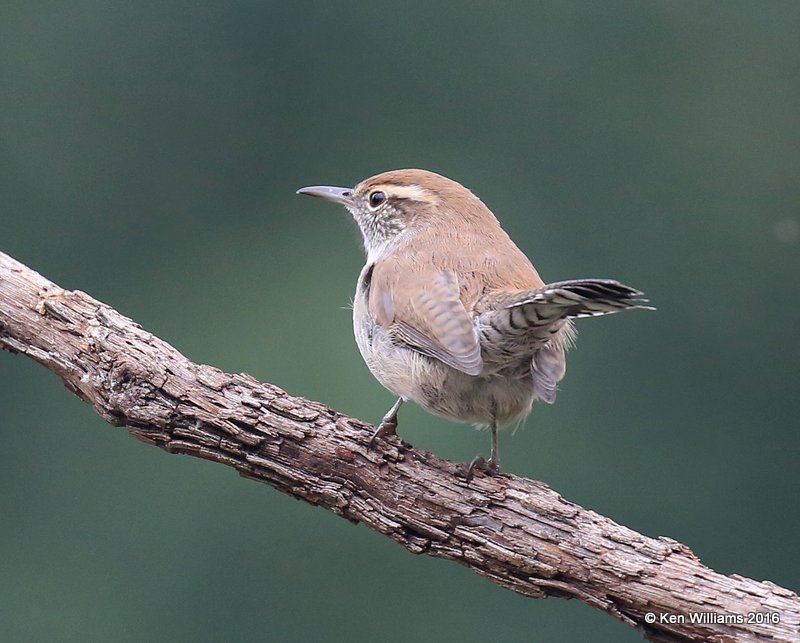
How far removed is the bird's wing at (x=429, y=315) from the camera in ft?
12.1

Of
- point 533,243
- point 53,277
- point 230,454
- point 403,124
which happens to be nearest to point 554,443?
point 533,243

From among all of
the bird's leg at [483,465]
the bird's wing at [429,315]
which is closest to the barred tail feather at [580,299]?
the bird's wing at [429,315]

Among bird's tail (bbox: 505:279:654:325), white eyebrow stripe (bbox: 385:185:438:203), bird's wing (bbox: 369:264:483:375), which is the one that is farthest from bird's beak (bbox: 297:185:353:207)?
bird's tail (bbox: 505:279:654:325)

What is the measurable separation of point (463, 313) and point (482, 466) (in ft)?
1.80

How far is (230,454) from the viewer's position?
384 centimetres

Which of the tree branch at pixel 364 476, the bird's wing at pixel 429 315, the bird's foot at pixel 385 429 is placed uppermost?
the bird's wing at pixel 429 315

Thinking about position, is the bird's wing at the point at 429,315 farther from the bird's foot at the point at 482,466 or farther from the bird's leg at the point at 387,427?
the bird's foot at the point at 482,466

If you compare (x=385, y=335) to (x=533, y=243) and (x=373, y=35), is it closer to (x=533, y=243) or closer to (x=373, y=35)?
(x=533, y=243)

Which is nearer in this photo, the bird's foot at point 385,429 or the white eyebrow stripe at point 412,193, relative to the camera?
the bird's foot at point 385,429

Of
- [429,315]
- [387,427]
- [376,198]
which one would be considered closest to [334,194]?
[376,198]

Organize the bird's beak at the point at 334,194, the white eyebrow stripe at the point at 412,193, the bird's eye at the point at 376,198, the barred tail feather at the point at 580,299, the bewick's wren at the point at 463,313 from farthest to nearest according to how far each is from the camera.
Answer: the bird's beak at the point at 334,194 < the bird's eye at the point at 376,198 < the white eyebrow stripe at the point at 412,193 < the bewick's wren at the point at 463,313 < the barred tail feather at the point at 580,299

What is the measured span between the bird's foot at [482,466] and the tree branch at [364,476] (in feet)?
0.11

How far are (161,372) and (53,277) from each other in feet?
16.4

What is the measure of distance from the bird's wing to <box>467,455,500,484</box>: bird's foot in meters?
0.37
